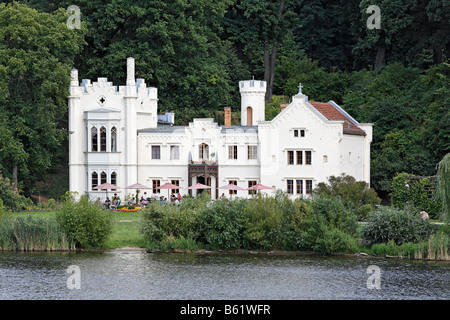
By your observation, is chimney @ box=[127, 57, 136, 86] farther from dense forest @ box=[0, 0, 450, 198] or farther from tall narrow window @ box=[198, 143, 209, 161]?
tall narrow window @ box=[198, 143, 209, 161]

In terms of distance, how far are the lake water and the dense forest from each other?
62.7 ft

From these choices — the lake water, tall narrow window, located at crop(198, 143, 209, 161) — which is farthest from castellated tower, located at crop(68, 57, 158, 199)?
the lake water

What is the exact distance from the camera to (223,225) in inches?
1905

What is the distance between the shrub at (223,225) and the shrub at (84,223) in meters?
4.58

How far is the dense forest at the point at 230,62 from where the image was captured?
211 ft

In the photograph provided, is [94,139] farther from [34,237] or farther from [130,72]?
[34,237]

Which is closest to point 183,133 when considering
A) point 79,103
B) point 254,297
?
point 79,103

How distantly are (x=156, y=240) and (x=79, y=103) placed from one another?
2001 centimetres

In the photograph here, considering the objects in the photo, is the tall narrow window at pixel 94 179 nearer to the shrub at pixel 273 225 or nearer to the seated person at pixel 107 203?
the seated person at pixel 107 203

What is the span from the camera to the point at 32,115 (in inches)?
2542

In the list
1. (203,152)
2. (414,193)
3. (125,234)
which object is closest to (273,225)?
(125,234)

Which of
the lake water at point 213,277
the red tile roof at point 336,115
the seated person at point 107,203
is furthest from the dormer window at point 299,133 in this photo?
the lake water at point 213,277

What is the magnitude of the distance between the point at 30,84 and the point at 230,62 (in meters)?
20.8
